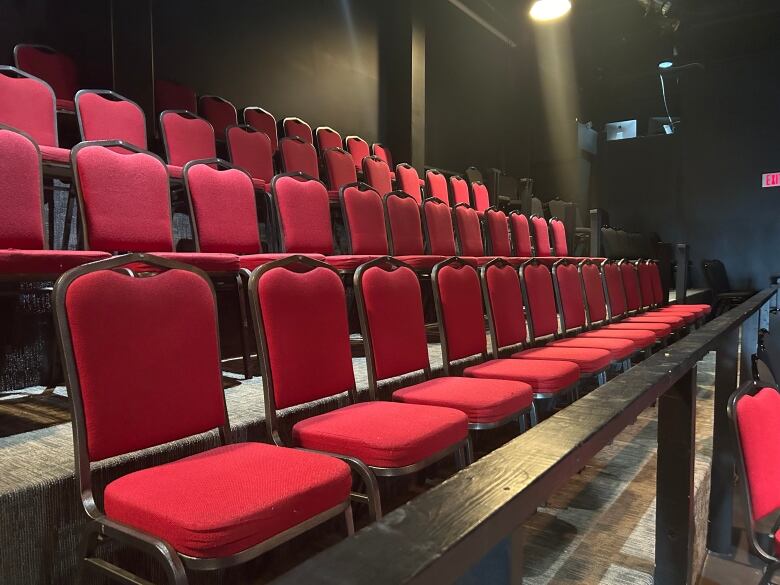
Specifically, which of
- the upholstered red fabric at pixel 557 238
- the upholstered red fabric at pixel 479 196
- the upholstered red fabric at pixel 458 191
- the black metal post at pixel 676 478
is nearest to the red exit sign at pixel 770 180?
the upholstered red fabric at pixel 557 238

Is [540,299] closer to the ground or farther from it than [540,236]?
closer to the ground

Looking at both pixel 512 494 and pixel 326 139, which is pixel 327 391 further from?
pixel 326 139

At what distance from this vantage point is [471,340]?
1.82 m

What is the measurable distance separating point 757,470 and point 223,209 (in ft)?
5.26

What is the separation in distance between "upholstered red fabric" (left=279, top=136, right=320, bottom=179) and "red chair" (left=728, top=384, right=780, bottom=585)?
218cm

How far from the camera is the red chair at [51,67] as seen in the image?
2.59 meters

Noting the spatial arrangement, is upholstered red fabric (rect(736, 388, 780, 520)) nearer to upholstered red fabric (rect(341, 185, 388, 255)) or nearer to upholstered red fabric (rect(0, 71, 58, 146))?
upholstered red fabric (rect(341, 185, 388, 255))

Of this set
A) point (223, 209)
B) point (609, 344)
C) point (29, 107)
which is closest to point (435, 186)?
point (609, 344)

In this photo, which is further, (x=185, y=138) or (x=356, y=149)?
(x=356, y=149)

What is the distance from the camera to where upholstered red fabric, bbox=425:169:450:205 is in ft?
12.4

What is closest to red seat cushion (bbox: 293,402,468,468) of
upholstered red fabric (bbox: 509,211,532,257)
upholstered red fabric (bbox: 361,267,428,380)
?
upholstered red fabric (bbox: 361,267,428,380)

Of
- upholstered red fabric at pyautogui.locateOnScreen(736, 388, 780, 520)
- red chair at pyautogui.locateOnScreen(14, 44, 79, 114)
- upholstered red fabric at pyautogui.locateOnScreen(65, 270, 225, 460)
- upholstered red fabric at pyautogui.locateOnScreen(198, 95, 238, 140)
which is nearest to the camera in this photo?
upholstered red fabric at pyautogui.locateOnScreen(65, 270, 225, 460)

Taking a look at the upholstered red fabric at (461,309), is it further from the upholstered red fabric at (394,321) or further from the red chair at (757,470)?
the red chair at (757,470)

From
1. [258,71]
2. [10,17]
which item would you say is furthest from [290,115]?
[10,17]
